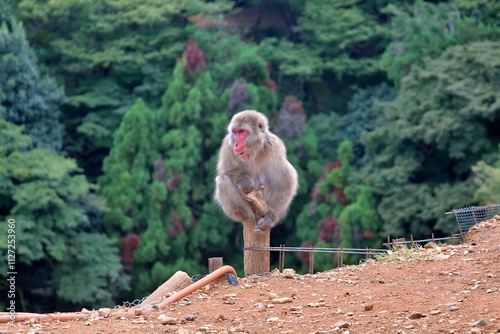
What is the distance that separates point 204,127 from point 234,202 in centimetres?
1474

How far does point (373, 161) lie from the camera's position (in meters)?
21.3

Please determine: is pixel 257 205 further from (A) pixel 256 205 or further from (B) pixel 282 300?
(B) pixel 282 300

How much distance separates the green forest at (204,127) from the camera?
747 inches

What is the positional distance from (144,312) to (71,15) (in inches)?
734

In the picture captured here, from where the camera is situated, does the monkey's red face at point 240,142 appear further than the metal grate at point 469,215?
No

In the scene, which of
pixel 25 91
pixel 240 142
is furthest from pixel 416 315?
pixel 25 91

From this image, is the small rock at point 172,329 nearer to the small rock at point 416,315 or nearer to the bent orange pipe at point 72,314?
the bent orange pipe at point 72,314

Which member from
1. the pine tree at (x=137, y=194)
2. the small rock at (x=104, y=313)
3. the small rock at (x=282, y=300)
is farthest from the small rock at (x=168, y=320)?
the pine tree at (x=137, y=194)

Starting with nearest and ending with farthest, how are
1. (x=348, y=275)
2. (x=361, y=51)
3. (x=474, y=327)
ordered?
(x=474, y=327), (x=348, y=275), (x=361, y=51)

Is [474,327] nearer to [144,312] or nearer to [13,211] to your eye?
[144,312]

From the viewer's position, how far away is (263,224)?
7859 millimetres

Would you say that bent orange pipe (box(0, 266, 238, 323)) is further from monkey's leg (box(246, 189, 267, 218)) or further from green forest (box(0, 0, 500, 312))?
green forest (box(0, 0, 500, 312))

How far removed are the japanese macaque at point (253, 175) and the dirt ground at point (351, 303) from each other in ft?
3.26

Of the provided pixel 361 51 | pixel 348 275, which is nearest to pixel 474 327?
pixel 348 275
